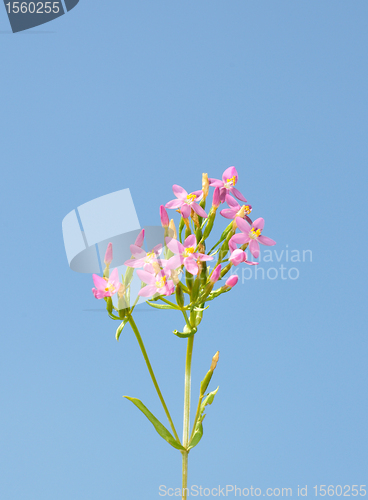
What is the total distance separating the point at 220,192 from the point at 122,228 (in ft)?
1.52

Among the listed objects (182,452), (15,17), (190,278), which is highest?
(15,17)

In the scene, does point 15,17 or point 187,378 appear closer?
point 187,378

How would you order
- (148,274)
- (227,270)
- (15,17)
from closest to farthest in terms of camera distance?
1. (148,274)
2. (227,270)
3. (15,17)

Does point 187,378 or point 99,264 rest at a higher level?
point 99,264

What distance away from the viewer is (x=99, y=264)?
1.97 metres

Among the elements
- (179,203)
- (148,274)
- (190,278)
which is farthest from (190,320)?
(179,203)

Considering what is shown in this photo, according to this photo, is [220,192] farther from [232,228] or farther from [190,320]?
[190,320]

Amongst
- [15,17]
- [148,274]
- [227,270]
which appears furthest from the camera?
[15,17]

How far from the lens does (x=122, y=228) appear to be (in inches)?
80.7

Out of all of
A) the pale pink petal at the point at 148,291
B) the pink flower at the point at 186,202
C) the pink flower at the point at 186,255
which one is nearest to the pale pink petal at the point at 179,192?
the pink flower at the point at 186,202

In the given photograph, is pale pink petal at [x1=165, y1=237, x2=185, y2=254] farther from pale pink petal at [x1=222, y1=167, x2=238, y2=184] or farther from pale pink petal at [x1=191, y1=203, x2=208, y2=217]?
pale pink petal at [x1=222, y1=167, x2=238, y2=184]

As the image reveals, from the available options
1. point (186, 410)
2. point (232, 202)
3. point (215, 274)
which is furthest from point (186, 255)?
point (186, 410)

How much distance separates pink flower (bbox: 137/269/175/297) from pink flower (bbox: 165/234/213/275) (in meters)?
0.06

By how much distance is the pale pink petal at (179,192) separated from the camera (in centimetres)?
198
